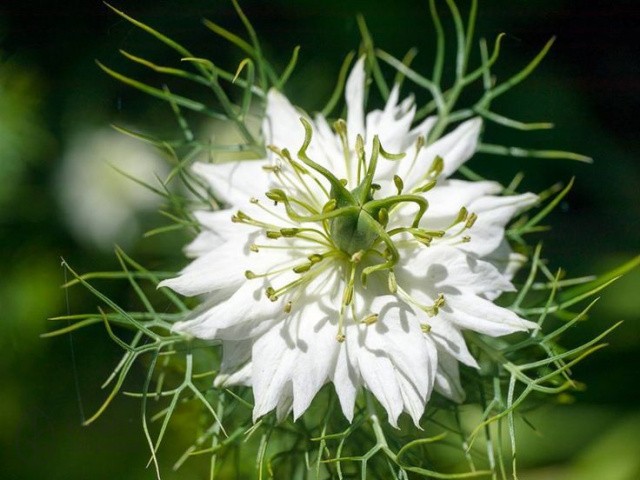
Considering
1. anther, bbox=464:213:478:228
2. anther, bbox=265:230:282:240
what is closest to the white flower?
anther, bbox=265:230:282:240

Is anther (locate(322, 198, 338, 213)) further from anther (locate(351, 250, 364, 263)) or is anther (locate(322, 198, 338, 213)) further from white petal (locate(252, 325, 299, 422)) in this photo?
white petal (locate(252, 325, 299, 422))

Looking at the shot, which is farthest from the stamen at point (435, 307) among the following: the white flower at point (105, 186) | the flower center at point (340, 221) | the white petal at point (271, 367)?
the white flower at point (105, 186)

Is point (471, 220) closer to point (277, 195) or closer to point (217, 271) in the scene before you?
point (277, 195)

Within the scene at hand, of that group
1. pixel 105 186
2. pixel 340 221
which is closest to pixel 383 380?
pixel 340 221

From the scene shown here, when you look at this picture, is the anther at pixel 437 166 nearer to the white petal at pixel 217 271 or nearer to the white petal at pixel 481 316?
the white petal at pixel 481 316

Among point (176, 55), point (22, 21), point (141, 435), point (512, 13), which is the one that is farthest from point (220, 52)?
point (141, 435)
